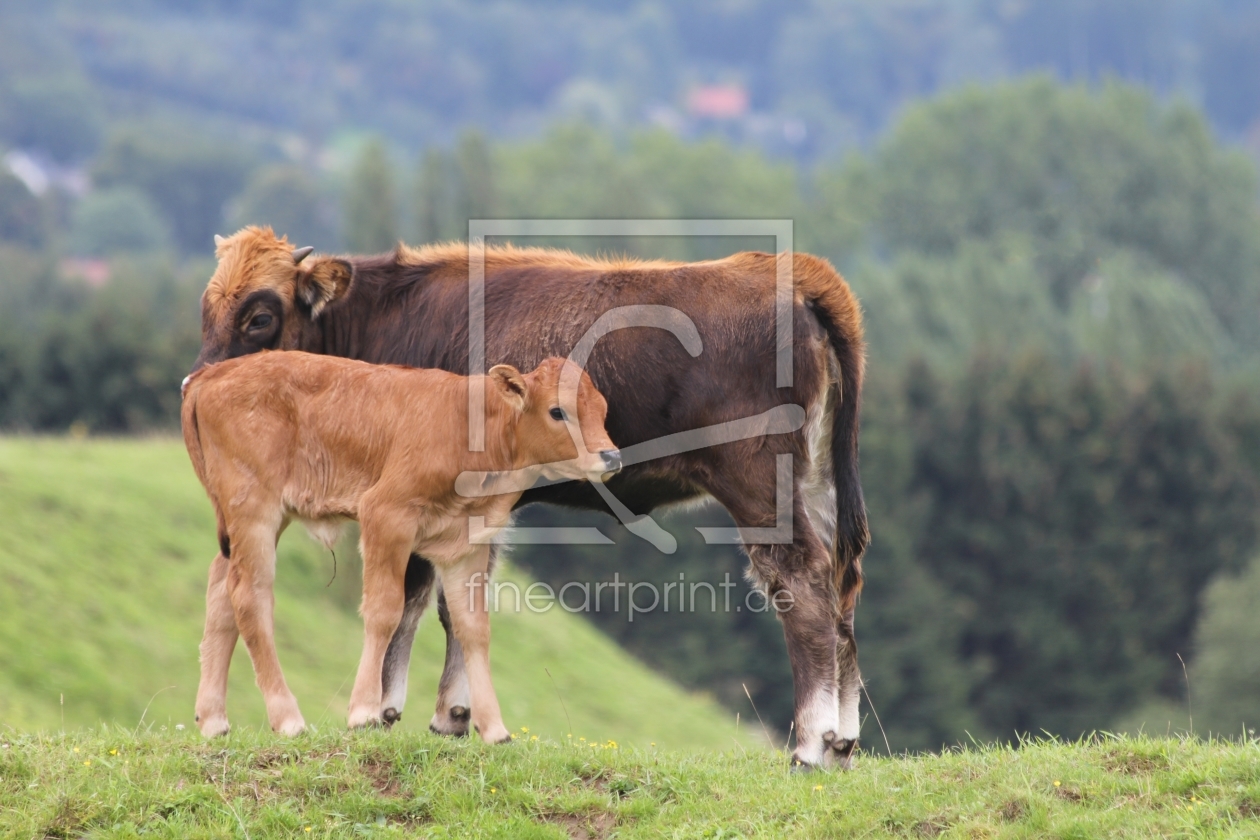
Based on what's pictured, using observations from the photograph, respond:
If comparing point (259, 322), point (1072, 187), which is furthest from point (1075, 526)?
point (1072, 187)

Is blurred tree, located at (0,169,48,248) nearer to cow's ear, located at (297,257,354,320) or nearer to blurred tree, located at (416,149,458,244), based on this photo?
blurred tree, located at (416,149,458,244)

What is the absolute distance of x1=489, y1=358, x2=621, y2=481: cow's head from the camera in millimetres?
7754

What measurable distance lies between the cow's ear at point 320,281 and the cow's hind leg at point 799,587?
9.38 feet

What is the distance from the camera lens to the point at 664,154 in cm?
11731

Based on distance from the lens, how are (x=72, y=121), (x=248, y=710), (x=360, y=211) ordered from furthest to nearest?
→ (x=72, y=121) < (x=360, y=211) < (x=248, y=710)

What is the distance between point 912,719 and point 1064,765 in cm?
3229

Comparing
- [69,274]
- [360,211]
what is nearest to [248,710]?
[360,211]

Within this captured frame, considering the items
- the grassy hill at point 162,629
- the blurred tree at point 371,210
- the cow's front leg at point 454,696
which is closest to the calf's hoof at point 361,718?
the cow's front leg at point 454,696

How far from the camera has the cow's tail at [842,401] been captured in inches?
336

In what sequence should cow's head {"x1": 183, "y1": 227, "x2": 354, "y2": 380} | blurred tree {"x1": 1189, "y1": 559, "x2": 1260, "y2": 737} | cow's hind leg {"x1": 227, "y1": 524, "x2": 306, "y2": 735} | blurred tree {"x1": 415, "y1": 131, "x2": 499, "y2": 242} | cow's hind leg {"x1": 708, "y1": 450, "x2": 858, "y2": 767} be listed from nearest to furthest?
cow's hind leg {"x1": 227, "y1": 524, "x2": 306, "y2": 735}
cow's hind leg {"x1": 708, "y1": 450, "x2": 858, "y2": 767}
cow's head {"x1": 183, "y1": 227, "x2": 354, "y2": 380}
blurred tree {"x1": 1189, "y1": 559, "x2": 1260, "y2": 737}
blurred tree {"x1": 415, "y1": 131, "x2": 499, "y2": 242}

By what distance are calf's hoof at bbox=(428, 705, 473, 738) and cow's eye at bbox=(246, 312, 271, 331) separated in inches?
105

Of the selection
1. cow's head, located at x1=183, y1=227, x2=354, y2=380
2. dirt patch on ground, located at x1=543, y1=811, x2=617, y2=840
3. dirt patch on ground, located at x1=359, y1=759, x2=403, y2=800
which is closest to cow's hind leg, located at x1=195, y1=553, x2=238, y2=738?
dirt patch on ground, located at x1=359, y1=759, x2=403, y2=800

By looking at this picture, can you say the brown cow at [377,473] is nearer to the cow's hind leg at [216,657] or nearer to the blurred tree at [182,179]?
the cow's hind leg at [216,657]

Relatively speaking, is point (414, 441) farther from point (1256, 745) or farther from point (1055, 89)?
point (1055, 89)
